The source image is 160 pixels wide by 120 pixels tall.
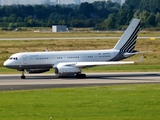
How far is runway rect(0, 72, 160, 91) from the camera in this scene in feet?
166

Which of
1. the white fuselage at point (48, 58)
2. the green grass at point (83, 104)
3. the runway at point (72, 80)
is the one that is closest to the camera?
the green grass at point (83, 104)

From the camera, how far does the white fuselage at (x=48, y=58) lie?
5850cm

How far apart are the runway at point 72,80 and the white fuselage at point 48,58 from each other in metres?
1.44

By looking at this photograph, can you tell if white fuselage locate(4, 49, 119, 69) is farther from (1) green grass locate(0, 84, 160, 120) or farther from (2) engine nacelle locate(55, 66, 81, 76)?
(1) green grass locate(0, 84, 160, 120)

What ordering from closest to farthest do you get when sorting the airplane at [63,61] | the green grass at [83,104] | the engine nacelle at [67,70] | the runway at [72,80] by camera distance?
1. the green grass at [83,104]
2. the runway at [72,80]
3. the engine nacelle at [67,70]
4. the airplane at [63,61]

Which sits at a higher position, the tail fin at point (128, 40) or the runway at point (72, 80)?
the tail fin at point (128, 40)

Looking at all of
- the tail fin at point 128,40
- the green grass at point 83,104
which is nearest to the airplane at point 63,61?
the tail fin at point 128,40

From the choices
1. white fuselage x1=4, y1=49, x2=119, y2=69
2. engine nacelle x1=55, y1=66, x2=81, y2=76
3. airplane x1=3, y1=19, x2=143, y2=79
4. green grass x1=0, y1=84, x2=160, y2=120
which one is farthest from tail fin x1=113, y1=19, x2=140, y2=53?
green grass x1=0, y1=84, x2=160, y2=120

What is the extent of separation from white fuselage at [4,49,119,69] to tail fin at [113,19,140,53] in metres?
1.69

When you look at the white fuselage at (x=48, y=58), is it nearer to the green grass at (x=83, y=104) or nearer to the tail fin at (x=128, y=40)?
the tail fin at (x=128, y=40)

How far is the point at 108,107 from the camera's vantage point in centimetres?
3522

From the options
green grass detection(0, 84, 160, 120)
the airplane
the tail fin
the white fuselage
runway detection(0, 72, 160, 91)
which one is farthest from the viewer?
the tail fin

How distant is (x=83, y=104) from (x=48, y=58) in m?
23.4

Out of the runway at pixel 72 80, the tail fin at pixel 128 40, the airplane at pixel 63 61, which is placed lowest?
the runway at pixel 72 80
